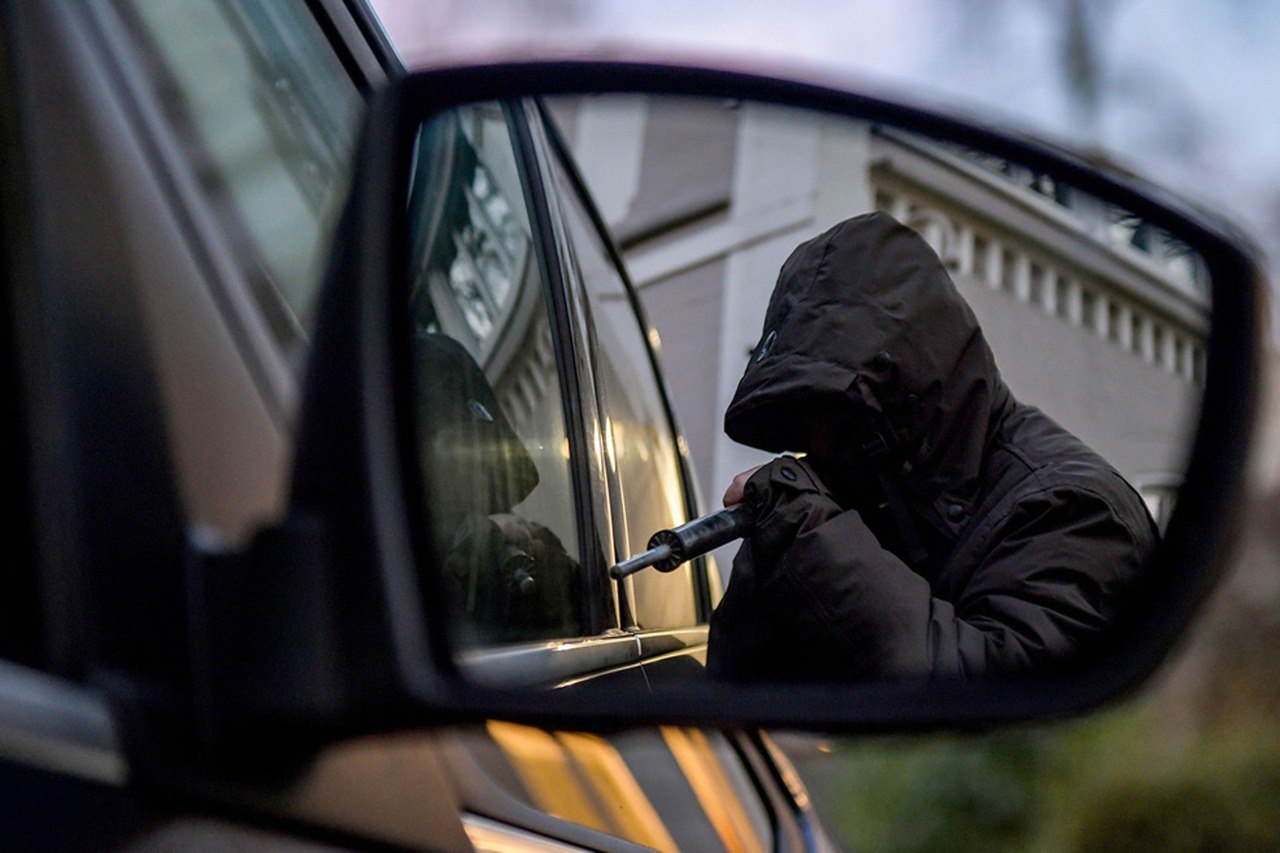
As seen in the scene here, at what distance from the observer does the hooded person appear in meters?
1.02

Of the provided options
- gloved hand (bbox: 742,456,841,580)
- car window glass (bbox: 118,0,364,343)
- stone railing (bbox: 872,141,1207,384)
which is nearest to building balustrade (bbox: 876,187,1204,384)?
stone railing (bbox: 872,141,1207,384)

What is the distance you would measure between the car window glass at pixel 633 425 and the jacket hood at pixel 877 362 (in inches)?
11.3

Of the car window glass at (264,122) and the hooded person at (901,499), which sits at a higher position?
the car window glass at (264,122)

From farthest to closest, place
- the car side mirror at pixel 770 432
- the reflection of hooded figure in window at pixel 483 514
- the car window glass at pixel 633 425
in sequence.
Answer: the car window glass at pixel 633 425, the reflection of hooded figure in window at pixel 483 514, the car side mirror at pixel 770 432

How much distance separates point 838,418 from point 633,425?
0.64m

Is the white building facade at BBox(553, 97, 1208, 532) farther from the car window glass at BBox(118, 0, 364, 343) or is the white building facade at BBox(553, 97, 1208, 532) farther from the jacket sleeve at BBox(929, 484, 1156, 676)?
the car window glass at BBox(118, 0, 364, 343)

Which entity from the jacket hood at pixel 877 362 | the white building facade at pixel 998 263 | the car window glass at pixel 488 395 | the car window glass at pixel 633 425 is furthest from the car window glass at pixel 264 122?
the car window glass at pixel 633 425

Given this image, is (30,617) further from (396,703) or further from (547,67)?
(547,67)

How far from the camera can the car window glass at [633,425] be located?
1385mm

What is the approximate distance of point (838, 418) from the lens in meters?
1.08

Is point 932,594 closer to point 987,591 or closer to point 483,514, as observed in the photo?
point 987,591

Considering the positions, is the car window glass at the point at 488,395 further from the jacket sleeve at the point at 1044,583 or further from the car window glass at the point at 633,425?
the jacket sleeve at the point at 1044,583

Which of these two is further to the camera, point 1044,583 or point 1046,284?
point 1046,284

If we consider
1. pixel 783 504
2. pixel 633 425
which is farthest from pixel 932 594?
pixel 633 425
